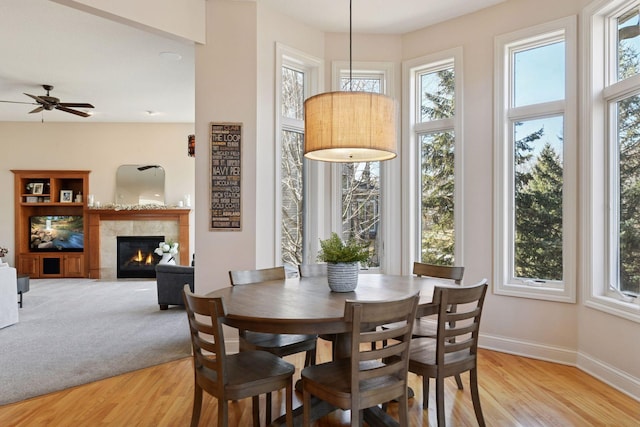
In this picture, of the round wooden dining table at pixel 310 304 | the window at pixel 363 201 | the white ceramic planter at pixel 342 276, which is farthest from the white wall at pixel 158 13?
the white ceramic planter at pixel 342 276

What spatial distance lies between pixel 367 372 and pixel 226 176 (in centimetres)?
239

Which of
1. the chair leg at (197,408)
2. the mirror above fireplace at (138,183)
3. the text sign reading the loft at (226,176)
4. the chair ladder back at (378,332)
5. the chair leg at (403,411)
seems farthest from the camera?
the mirror above fireplace at (138,183)

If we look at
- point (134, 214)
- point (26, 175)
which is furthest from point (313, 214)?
point (26, 175)

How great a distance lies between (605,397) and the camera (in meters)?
2.85

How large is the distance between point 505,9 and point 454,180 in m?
1.64

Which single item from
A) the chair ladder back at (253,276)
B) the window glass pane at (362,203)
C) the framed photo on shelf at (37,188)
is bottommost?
the chair ladder back at (253,276)

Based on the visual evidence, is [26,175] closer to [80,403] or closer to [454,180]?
[80,403]

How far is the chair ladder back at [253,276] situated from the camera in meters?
2.81

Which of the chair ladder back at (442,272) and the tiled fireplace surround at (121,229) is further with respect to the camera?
the tiled fireplace surround at (121,229)

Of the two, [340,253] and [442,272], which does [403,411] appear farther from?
[442,272]

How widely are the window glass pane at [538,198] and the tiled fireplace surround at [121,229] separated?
21.0 feet

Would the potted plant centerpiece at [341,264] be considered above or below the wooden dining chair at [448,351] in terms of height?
above

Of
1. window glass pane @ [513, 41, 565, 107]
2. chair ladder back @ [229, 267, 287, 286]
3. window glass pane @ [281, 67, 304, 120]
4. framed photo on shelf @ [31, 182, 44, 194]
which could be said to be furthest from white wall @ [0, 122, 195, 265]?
window glass pane @ [513, 41, 565, 107]

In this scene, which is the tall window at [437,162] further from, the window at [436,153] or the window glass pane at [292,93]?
the window glass pane at [292,93]
